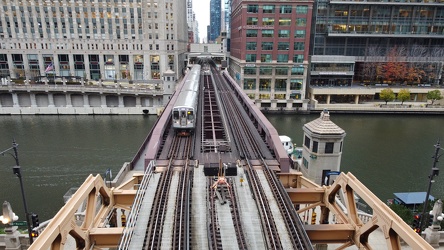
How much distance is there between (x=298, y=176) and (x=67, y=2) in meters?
92.0

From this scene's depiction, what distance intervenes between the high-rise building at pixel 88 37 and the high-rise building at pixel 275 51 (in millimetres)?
33379

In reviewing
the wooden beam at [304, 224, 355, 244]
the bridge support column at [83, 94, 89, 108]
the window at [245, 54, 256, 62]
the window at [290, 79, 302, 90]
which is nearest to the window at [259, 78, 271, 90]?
the window at [245, 54, 256, 62]

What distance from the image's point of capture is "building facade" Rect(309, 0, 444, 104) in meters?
70.8

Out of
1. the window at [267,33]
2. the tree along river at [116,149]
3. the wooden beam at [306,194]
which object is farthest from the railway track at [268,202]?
the window at [267,33]

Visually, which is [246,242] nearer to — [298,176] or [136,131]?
[298,176]

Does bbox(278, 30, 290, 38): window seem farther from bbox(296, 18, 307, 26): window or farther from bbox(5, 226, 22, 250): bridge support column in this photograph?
bbox(5, 226, 22, 250): bridge support column

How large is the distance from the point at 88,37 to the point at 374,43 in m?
78.6

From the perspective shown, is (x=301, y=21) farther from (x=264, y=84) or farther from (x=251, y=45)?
(x=264, y=84)

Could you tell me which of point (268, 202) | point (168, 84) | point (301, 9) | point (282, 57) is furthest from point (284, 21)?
point (268, 202)

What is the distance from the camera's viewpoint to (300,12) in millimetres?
67000

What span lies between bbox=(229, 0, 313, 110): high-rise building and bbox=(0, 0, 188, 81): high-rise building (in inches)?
1314

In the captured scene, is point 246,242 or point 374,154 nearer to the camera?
point 246,242

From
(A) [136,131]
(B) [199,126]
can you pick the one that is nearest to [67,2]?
(A) [136,131]

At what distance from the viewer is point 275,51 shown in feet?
229
